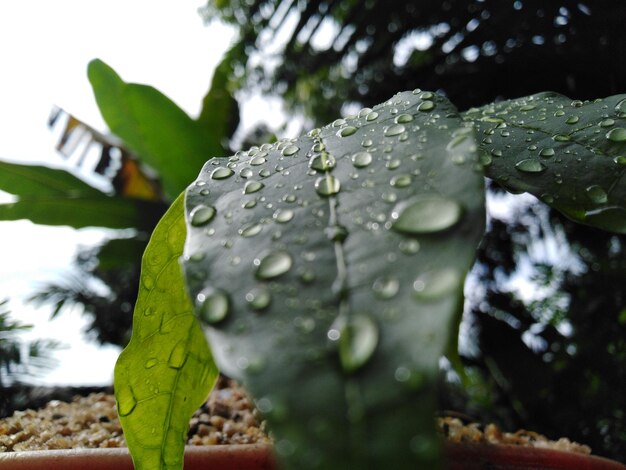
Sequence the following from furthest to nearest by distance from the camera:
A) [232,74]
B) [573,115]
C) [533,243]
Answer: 1. [232,74]
2. [533,243]
3. [573,115]

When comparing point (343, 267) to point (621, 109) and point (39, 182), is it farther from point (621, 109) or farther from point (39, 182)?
point (39, 182)

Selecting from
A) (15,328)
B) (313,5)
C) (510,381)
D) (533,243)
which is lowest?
(510,381)

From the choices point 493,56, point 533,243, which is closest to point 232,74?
point 493,56

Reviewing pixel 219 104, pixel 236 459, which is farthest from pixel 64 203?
pixel 236 459

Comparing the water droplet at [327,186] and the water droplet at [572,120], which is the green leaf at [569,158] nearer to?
the water droplet at [572,120]

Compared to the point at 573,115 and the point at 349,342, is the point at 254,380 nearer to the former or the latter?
the point at 349,342

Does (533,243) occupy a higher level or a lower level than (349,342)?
lower

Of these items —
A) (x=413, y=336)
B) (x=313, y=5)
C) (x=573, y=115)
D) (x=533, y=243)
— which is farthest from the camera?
(x=533, y=243)
